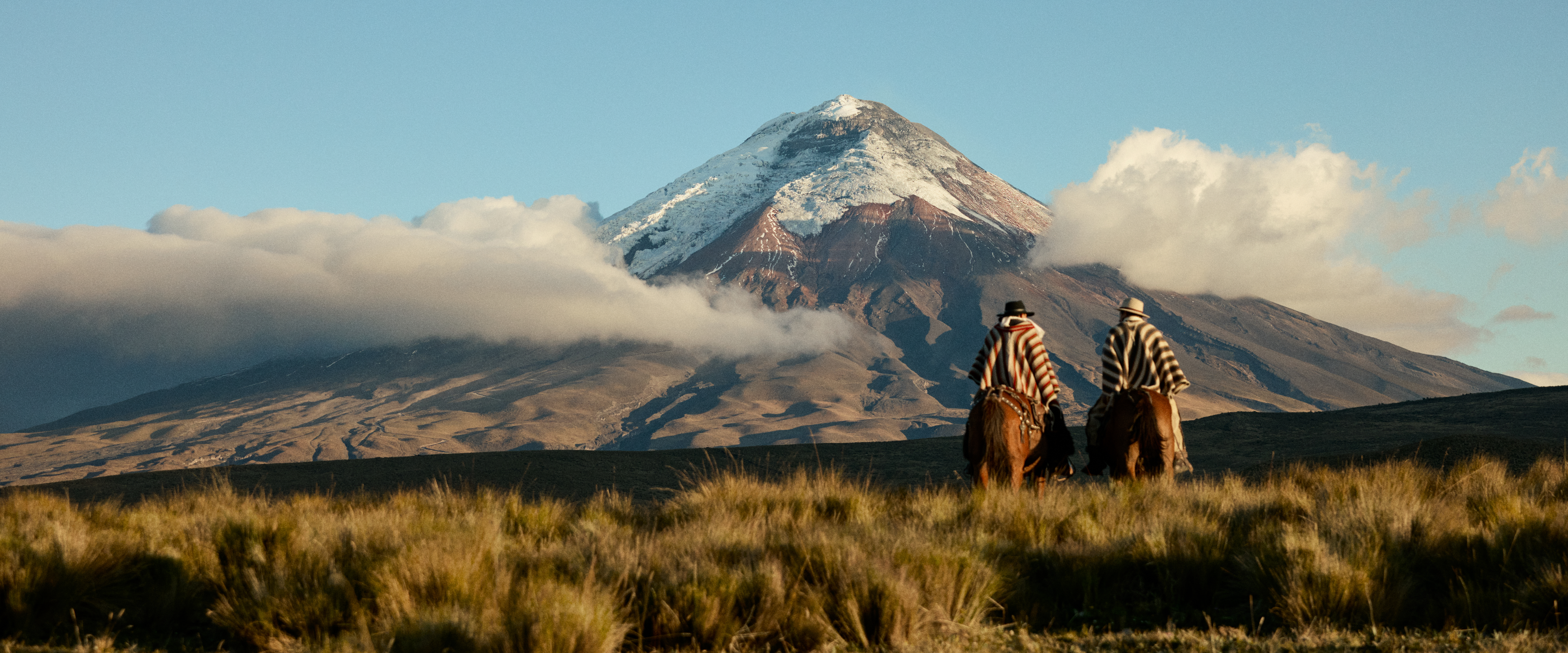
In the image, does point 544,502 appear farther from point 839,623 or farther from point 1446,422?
point 1446,422

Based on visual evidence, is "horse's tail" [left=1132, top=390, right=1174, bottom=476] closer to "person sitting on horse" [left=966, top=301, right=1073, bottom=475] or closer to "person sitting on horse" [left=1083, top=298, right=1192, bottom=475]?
"person sitting on horse" [left=1083, top=298, right=1192, bottom=475]

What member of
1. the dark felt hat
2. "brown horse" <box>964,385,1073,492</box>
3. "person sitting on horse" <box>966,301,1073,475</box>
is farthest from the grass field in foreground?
the dark felt hat

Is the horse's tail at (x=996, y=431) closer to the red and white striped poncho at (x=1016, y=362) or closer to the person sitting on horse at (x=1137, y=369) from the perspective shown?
the red and white striped poncho at (x=1016, y=362)

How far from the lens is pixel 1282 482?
33.1ft

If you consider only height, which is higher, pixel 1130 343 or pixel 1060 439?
pixel 1130 343

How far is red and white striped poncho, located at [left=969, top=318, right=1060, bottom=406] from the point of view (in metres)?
9.86

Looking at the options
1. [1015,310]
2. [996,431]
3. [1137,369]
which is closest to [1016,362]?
[1015,310]

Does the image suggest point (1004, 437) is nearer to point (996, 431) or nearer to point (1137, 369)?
point (996, 431)

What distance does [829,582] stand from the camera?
17.4 ft

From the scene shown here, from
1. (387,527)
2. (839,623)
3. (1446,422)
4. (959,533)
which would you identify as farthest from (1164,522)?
(1446,422)

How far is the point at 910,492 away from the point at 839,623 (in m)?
5.00

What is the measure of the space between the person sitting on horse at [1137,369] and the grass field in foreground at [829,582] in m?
2.25

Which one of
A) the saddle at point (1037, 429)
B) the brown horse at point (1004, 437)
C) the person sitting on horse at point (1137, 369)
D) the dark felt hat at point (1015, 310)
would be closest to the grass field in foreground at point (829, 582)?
the brown horse at point (1004, 437)

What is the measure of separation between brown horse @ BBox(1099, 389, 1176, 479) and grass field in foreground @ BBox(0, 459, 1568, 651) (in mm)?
1823
